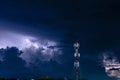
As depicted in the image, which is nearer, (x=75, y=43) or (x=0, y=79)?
(x=75, y=43)

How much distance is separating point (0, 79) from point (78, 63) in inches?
3656

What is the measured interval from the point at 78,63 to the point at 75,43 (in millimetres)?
8128

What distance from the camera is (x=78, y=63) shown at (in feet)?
376

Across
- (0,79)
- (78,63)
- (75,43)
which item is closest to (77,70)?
(78,63)

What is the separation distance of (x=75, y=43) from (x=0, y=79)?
89.9 metres

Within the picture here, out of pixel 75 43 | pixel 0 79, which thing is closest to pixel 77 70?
pixel 75 43

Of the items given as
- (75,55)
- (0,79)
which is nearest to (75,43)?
(75,55)

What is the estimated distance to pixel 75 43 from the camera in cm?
11919

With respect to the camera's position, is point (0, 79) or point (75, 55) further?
point (0, 79)

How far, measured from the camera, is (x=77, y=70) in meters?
112

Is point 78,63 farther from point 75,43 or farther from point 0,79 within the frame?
point 0,79

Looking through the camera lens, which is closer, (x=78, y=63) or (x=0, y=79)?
(x=78, y=63)

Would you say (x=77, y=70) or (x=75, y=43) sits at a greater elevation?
(x=75, y=43)

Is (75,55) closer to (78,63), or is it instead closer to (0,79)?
(78,63)
